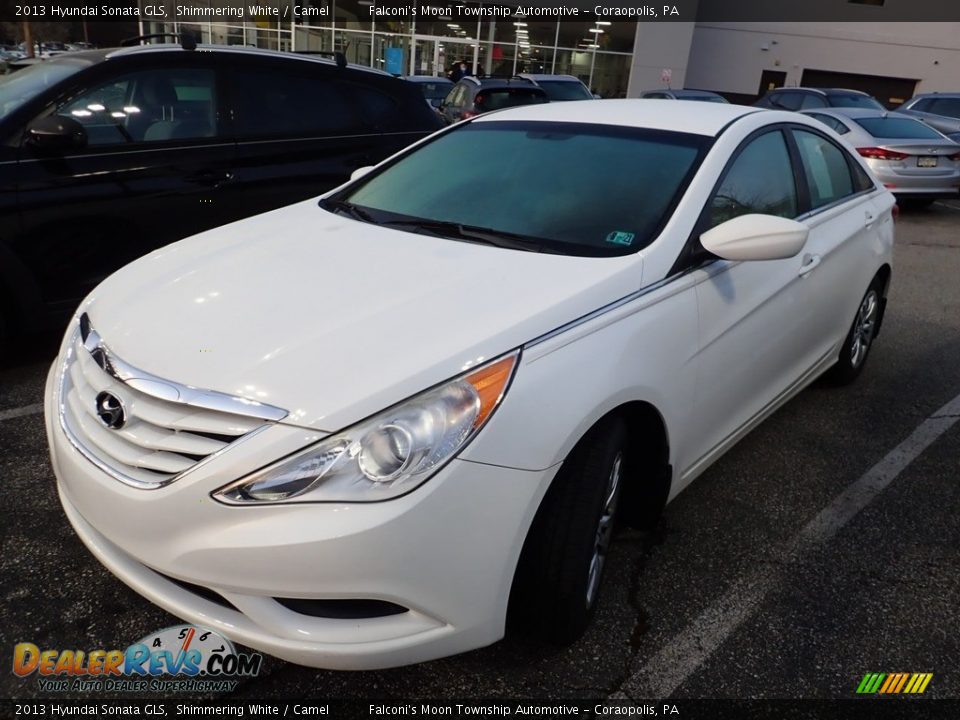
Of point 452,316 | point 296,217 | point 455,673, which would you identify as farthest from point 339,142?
point 455,673

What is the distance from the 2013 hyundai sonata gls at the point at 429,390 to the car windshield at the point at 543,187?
0.01 metres

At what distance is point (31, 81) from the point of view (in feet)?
14.2

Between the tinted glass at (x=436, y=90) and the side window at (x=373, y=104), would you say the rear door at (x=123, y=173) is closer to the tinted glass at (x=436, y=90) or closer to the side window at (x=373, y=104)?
the side window at (x=373, y=104)

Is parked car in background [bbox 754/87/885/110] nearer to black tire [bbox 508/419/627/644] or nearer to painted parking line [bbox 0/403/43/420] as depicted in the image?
painted parking line [bbox 0/403/43/420]

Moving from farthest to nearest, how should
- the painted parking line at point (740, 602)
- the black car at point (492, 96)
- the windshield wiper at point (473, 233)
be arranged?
Answer: the black car at point (492, 96), the windshield wiper at point (473, 233), the painted parking line at point (740, 602)

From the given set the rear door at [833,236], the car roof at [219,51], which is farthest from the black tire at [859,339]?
the car roof at [219,51]

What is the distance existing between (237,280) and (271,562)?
1.01m

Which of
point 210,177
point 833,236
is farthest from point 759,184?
point 210,177

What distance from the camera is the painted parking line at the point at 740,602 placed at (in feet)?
7.50

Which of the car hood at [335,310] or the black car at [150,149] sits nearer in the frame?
the car hood at [335,310]

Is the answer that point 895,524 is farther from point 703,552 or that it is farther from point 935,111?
point 935,111

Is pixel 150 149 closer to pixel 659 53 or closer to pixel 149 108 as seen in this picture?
pixel 149 108

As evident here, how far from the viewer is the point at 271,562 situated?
1782mm

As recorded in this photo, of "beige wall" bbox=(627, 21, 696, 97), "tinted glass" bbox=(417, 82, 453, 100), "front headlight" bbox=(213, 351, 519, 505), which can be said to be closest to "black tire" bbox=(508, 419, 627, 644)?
"front headlight" bbox=(213, 351, 519, 505)
